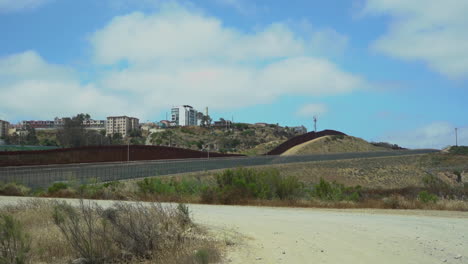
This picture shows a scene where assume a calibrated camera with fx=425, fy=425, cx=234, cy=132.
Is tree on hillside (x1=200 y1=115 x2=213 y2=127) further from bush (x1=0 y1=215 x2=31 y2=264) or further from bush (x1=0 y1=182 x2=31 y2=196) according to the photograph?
bush (x1=0 y1=215 x2=31 y2=264)

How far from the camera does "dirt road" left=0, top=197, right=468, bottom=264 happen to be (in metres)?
8.26

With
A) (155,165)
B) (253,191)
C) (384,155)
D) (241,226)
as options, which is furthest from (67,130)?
(241,226)

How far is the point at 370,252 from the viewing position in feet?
28.5

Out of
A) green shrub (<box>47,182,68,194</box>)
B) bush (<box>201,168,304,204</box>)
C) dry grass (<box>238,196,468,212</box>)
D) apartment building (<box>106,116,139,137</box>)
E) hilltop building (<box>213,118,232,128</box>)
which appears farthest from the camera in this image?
apartment building (<box>106,116,139,137</box>)

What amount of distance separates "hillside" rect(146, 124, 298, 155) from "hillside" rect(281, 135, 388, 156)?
12.4 metres

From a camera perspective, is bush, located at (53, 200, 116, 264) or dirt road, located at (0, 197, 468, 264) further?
dirt road, located at (0, 197, 468, 264)

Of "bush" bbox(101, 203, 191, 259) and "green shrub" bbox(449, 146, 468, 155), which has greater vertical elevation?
"green shrub" bbox(449, 146, 468, 155)

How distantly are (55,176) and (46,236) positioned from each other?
2699 cm

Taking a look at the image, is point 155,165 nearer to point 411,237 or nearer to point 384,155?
point 411,237

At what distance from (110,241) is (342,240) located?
517 cm

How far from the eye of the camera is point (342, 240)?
9.83 m

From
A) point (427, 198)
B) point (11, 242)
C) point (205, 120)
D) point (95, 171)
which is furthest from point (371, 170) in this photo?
point (205, 120)

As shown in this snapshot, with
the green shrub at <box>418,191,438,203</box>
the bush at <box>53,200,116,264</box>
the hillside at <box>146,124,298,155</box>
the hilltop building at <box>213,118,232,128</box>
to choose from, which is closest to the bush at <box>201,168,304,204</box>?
the green shrub at <box>418,191,438,203</box>

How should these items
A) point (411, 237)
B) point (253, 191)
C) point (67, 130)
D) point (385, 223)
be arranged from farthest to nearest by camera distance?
1. point (67, 130)
2. point (253, 191)
3. point (385, 223)
4. point (411, 237)
